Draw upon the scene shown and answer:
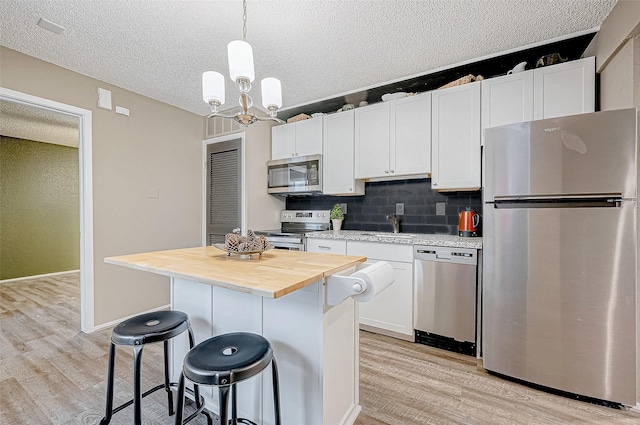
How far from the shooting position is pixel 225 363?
103 centimetres

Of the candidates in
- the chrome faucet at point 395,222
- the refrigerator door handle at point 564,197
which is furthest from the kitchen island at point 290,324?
the chrome faucet at point 395,222

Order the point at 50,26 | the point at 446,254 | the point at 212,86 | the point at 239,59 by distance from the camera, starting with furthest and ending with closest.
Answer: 1. the point at 446,254
2. the point at 50,26
3. the point at 212,86
4. the point at 239,59

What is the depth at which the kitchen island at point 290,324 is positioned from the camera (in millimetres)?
1243

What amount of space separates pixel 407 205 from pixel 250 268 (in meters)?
2.29

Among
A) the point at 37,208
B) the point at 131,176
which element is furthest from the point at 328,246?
the point at 37,208

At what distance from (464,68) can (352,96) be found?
3.84ft

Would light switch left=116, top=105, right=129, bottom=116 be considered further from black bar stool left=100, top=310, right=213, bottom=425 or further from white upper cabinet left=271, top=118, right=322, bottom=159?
black bar stool left=100, top=310, right=213, bottom=425

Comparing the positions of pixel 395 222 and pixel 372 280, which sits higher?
pixel 395 222

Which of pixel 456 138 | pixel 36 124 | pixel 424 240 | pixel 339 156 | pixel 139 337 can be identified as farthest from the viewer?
pixel 36 124

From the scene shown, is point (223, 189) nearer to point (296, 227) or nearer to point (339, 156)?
point (296, 227)

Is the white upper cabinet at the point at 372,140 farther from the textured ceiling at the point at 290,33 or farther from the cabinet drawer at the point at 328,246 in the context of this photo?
the cabinet drawer at the point at 328,246

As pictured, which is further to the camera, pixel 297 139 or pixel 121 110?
pixel 297 139

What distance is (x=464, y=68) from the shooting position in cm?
266

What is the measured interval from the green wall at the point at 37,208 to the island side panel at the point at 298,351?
584cm
